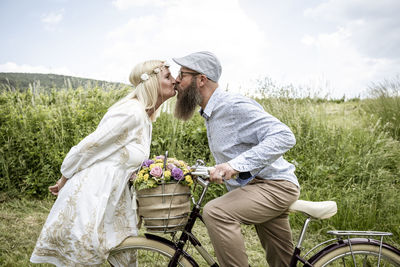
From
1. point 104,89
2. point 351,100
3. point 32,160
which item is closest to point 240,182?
point 32,160

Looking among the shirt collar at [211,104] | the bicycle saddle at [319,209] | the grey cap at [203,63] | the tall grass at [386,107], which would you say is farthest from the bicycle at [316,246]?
the tall grass at [386,107]

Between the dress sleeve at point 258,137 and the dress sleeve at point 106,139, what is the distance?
0.72m

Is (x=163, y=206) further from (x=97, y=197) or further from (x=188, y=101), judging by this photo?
(x=188, y=101)

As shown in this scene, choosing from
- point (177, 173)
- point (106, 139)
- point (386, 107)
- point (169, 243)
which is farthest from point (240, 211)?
point (386, 107)

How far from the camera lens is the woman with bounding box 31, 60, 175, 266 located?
7.38 feet

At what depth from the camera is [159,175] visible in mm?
2166

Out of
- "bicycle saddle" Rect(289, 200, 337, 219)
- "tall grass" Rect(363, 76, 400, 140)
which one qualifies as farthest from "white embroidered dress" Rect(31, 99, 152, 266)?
"tall grass" Rect(363, 76, 400, 140)

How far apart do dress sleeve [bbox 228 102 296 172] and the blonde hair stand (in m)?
0.74

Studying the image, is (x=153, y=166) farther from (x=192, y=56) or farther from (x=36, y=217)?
(x=36, y=217)

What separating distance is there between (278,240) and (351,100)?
11.6m

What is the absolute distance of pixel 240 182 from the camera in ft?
7.75

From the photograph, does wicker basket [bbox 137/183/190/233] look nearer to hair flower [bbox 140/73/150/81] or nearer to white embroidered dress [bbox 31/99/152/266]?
white embroidered dress [bbox 31/99/152/266]

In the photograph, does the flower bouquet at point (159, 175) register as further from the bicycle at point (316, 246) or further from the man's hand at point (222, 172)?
the man's hand at point (222, 172)

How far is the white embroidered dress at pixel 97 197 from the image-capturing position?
2.25 meters
